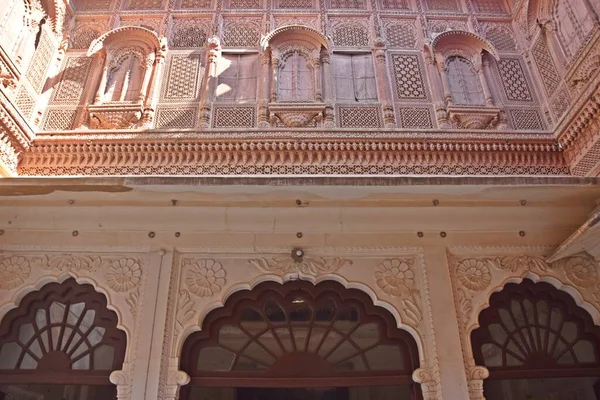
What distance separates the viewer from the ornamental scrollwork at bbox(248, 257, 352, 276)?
4.11 metres

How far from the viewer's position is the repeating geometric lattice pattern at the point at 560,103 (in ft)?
21.6

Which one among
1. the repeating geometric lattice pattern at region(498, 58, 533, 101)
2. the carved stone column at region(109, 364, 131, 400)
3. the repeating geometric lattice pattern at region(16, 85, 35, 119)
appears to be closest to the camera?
the carved stone column at region(109, 364, 131, 400)

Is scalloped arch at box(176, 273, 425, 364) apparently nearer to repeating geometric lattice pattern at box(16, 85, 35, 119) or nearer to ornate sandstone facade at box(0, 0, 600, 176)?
ornate sandstone facade at box(0, 0, 600, 176)

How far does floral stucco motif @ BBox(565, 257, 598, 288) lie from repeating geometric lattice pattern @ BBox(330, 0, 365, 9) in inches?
227

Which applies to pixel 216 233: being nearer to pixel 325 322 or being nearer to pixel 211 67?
pixel 325 322

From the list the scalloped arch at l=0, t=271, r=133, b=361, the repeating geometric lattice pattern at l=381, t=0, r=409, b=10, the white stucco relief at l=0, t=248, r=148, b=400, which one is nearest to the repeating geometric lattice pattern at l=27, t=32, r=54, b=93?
the white stucco relief at l=0, t=248, r=148, b=400

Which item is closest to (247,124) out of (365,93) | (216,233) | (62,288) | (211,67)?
(211,67)

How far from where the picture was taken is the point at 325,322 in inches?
161

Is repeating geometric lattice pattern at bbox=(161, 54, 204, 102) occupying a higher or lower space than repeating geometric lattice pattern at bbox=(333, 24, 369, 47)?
lower

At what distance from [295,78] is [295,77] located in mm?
22

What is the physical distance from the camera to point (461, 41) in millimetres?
7809

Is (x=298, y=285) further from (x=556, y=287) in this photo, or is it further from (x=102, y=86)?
(x=102, y=86)

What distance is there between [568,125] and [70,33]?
7.66 metres

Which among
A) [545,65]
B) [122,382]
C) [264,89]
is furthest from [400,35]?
[122,382]
